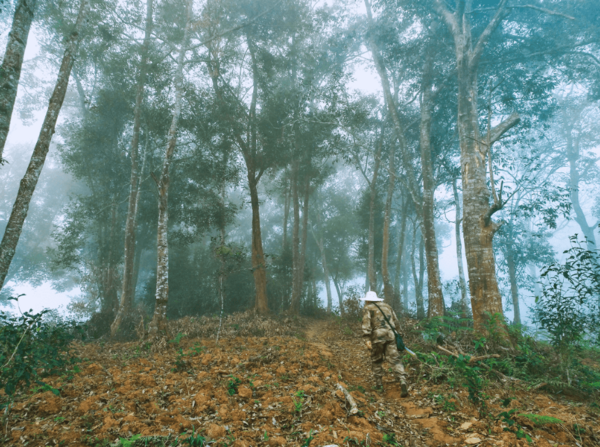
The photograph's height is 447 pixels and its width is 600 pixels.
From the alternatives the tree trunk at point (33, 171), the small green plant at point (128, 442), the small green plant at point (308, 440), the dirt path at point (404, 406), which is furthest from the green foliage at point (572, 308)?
the tree trunk at point (33, 171)

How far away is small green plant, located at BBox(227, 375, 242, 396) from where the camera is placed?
202 inches

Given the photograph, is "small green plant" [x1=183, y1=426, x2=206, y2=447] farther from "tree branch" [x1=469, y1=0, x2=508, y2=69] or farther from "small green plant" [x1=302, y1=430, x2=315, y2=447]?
"tree branch" [x1=469, y1=0, x2=508, y2=69]

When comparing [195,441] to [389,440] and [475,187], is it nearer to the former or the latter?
[389,440]

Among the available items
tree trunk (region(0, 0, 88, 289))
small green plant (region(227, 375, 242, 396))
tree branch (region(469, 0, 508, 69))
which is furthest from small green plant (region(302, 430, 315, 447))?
tree branch (region(469, 0, 508, 69))

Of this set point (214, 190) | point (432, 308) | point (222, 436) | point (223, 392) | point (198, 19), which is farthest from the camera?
point (214, 190)

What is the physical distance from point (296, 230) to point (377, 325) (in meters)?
11.5

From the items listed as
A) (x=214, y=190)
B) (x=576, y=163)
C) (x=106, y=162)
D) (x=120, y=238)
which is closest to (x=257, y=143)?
(x=214, y=190)

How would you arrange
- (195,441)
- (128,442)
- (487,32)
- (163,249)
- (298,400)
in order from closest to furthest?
(128,442) < (195,441) < (298,400) < (487,32) < (163,249)

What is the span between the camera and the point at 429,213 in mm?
12094

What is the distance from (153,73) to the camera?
1382 cm

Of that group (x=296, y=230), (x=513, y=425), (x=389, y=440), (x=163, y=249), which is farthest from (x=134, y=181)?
(x=513, y=425)

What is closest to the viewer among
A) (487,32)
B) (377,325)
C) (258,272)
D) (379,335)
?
(379,335)

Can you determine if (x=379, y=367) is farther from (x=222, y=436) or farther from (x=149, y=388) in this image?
(x=149, y=388)

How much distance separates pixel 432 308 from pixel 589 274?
569 cm
